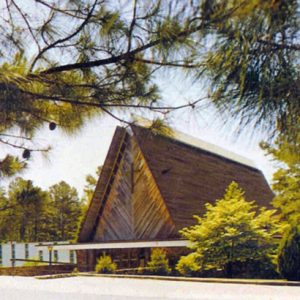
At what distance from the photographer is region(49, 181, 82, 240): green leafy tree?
1930 inches

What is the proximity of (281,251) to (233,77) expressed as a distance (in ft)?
39.3

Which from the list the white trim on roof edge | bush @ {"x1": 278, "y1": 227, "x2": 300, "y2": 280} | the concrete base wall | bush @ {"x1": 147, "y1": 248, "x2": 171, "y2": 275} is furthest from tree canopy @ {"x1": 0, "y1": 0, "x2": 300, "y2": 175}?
the concrete base wall

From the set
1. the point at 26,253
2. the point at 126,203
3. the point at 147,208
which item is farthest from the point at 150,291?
the point at 26,253

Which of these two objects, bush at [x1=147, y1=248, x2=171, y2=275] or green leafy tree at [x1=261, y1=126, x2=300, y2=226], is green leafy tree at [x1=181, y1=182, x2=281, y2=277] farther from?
green leafy tree at [x1=261, y1=126, x2=300, y2=226]

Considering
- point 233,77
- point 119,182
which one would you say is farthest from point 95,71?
point 119,182

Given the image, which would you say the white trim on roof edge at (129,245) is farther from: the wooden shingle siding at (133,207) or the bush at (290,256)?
the bush at (290,256)

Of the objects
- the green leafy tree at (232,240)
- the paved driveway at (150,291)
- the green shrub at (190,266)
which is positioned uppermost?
the green leafy tree at (232,240)

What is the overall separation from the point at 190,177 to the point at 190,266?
7086 millimetres

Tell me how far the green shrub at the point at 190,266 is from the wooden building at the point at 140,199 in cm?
122

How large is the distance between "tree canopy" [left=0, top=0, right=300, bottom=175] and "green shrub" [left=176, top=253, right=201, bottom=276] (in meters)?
12.1

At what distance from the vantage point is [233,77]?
382cm

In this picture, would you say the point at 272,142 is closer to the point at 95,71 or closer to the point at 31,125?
the point at 95,71

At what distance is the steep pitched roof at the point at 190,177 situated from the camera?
69.2 feet

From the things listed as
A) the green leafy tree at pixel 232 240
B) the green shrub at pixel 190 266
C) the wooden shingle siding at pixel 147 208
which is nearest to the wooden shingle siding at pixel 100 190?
the wooden shingle siding at pixel 147 208
